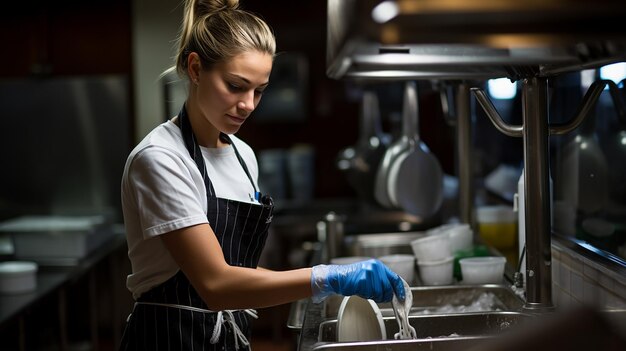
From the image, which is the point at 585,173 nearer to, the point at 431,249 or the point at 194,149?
the point at 431,249

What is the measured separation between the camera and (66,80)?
17.3 ft

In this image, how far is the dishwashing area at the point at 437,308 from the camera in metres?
1.67

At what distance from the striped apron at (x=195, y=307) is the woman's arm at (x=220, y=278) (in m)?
0.18

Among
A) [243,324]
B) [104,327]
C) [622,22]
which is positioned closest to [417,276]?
[243,324]

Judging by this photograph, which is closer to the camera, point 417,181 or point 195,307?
point 195,307

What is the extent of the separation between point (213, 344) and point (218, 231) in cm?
26

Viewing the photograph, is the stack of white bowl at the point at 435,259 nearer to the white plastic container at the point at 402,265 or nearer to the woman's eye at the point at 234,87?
→ the white plastic container at the point at 402,265

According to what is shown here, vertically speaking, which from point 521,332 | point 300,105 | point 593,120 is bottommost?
point 521,332

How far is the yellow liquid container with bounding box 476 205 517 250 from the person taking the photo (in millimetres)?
2783

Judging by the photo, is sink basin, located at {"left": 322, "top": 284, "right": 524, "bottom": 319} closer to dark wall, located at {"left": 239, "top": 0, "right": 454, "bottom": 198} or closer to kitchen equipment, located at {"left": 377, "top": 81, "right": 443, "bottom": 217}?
kitchen equipment, located at {"left": 377, "top": 81, "right": 443, "bottom": 217}

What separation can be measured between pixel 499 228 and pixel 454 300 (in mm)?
685

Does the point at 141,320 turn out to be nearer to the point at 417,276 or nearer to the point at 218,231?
the point at 218,231

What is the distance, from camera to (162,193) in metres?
1.64

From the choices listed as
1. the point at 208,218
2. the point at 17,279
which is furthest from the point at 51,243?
the point at 208,218
